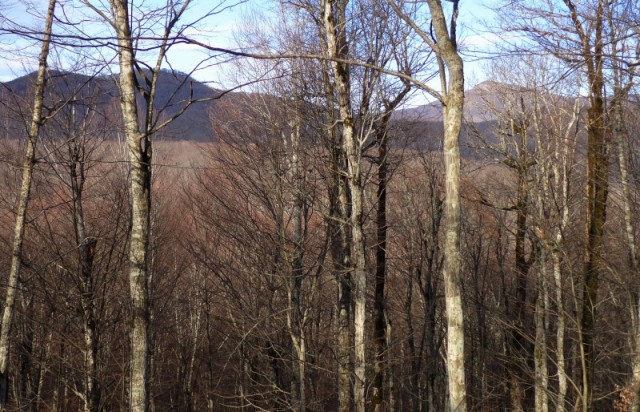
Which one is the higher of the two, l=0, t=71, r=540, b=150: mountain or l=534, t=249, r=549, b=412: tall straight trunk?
l=0, t=71, r=540, b=150: mountain

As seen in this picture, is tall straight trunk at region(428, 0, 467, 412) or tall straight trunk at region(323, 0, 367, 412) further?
tall straight trunk at region(323, 0, 367, 412)

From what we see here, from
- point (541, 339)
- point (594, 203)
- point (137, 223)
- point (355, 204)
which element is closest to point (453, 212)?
point (137, 223)

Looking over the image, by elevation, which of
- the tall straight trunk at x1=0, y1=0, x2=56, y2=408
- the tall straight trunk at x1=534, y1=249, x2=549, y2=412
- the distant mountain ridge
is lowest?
the tall straight trunk at x1=534, y1=249, x2=549, y2=412

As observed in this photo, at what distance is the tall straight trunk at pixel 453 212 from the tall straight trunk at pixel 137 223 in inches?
129

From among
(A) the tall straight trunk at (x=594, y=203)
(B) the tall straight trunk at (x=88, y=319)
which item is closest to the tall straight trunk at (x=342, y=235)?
(B) the tall straight trunk at (x=88, y=319)

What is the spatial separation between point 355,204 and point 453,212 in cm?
374

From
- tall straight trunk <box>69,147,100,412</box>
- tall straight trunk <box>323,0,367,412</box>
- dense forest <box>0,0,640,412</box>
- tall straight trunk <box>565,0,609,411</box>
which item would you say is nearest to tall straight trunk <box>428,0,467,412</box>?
dense forest <box>0,0,640,412</box>

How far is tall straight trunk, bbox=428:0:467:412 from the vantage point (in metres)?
4.97

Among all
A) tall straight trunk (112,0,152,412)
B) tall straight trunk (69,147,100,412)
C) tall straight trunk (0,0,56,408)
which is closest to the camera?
tall straight trunk (112,0,152,412)

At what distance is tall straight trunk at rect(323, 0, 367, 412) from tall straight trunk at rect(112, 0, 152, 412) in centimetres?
322

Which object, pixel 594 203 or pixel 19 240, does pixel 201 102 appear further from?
pixel 594 203

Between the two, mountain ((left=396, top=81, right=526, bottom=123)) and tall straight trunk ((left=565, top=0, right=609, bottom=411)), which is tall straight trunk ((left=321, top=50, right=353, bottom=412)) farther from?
mountain ((left=396, top=81, right=526, bottom=123))

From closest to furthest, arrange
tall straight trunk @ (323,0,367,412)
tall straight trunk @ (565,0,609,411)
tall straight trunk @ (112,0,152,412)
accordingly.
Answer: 1. tall straight trunk @ (112,0,152,412)
2. tall straight trunk @ (323,0,367,412)
3. tall straight trunk @ (565,0,609,411)

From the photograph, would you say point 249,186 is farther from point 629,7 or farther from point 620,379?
point 620,379
